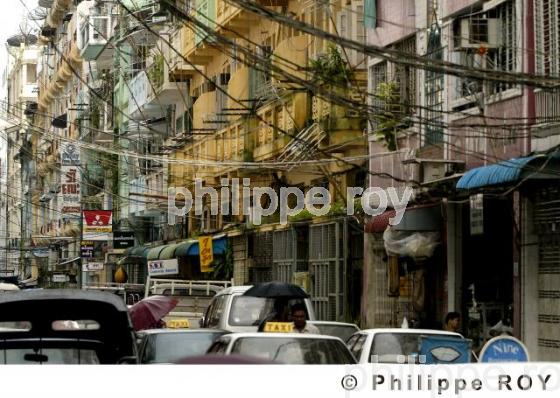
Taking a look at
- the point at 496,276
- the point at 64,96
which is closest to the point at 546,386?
the point at 496,276

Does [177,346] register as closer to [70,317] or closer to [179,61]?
[70,317]

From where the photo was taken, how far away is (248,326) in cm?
2164

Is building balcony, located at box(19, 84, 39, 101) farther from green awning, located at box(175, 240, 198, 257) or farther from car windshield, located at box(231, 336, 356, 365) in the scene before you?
car windshield, located at box(231, 336, 356, 365)

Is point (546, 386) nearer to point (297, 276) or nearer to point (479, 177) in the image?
point (479, 177)

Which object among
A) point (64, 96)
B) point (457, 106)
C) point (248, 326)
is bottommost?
point (248, 326)

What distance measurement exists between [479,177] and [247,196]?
20.0 m

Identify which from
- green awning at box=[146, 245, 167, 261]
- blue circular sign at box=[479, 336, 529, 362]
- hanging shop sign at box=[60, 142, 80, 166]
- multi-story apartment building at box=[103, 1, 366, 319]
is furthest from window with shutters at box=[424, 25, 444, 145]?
hanging shop sign at box=[60, 142, 80, 166]

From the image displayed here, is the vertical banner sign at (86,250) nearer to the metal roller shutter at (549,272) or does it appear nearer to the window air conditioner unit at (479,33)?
the window air conditioner unit at (479,33)

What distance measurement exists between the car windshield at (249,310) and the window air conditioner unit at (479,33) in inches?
189

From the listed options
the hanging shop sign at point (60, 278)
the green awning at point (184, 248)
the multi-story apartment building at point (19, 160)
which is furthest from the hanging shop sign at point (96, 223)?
the multi-story apartment building at point (19, 160)

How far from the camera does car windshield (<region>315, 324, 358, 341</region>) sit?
20175 millimetres

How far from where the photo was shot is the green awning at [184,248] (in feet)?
146

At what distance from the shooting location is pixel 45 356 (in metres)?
11.1

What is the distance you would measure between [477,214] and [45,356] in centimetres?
1298
